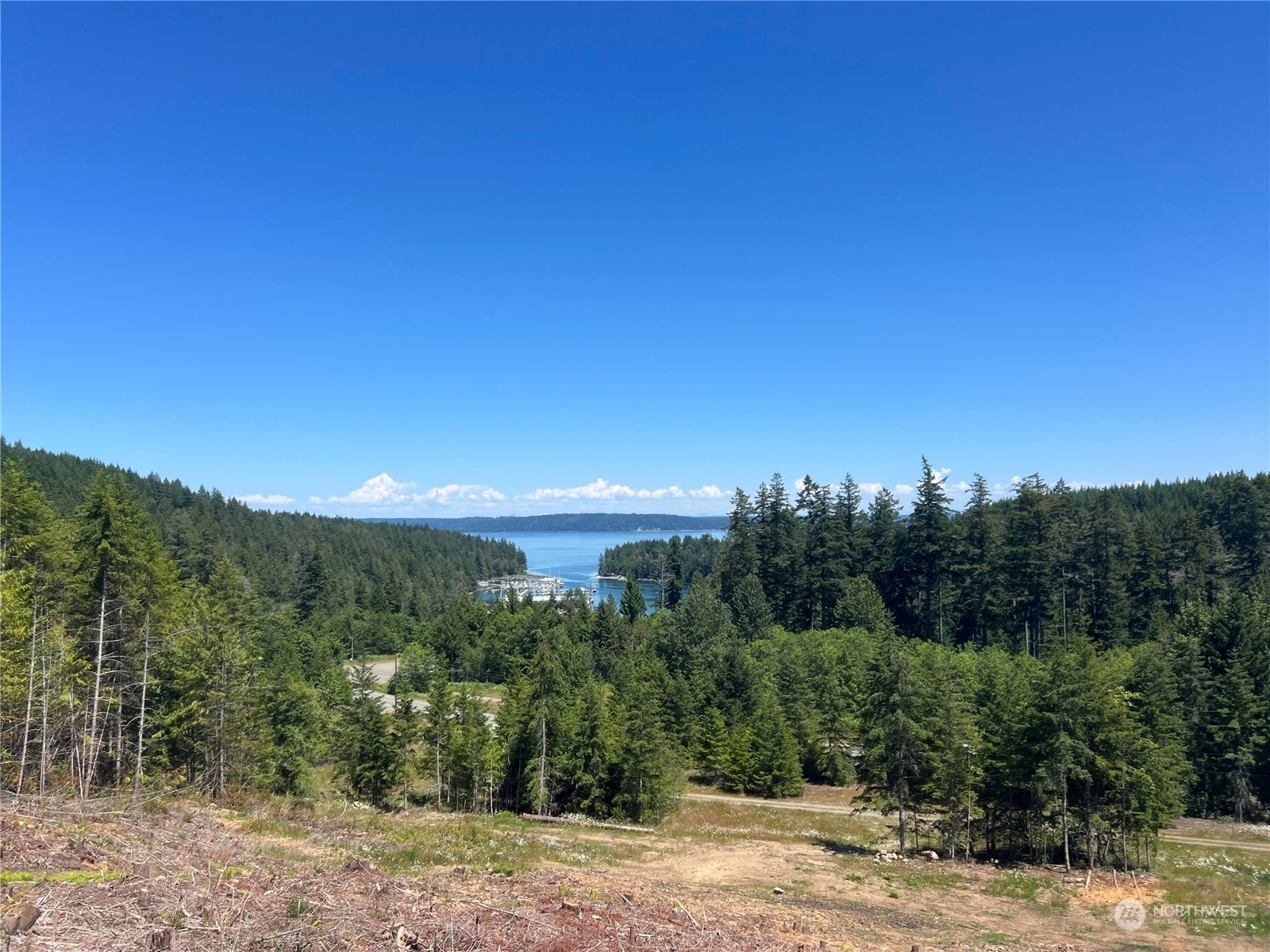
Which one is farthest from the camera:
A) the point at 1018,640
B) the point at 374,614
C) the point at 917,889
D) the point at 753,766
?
the point at 374,614

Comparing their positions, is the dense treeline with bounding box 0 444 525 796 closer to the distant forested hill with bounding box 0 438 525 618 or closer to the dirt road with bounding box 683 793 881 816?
the dirt road with bounding box 683 793 881 816

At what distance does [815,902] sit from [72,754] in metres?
24.2

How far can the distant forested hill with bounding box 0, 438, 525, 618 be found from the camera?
8681 cm

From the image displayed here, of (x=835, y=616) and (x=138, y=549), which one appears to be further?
(x=835, y=616)

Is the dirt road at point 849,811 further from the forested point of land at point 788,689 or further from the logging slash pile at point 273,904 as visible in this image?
the logging slash pile at point 273,904

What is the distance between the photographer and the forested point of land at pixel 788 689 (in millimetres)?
24391

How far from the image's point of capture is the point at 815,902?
17.2 m

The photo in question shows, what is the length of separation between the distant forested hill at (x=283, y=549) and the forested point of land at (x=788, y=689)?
2505 centimetres

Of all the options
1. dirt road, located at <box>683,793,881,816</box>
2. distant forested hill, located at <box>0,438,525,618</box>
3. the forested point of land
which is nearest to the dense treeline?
the forested point of land

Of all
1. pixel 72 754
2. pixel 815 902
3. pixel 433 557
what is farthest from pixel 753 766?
pixel 433 557

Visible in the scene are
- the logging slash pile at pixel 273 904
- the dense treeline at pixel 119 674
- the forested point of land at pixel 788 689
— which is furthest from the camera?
the forested point of land at pixel 788 689

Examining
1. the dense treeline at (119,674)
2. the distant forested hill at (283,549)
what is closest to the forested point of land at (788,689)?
the dense treeline at (119,674)

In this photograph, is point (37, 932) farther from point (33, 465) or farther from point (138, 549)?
point (33, 465)

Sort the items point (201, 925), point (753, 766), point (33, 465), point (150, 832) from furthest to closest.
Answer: point (33, 465) → point (753, 766) → point (150, 832) → point (201, 925)
